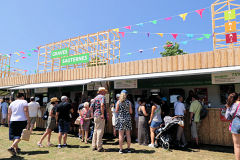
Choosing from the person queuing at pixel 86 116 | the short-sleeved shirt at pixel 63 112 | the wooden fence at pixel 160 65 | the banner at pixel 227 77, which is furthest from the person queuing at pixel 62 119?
the banner at pixel 227 77

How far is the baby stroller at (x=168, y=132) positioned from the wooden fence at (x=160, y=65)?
2.05 meters

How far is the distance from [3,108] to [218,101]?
10.7 metres

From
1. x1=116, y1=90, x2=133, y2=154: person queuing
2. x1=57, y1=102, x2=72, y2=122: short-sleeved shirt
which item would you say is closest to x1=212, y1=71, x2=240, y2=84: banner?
x1=116, y1=90, x2=133, y2=154: person queuing

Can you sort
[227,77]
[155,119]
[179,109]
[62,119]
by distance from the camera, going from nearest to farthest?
1. [62,119]
2. [155,119]
3. [179,109]
4. [227,77]

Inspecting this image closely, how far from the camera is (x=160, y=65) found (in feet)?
21.9

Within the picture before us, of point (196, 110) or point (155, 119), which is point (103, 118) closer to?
point (155, 119)

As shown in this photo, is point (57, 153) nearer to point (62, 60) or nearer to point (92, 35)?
point (62, 60)

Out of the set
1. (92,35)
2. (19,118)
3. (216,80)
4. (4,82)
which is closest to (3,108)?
(4,82)

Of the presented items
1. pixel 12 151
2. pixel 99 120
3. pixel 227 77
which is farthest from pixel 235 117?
pixel 12 151

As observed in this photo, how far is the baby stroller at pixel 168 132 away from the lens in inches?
193

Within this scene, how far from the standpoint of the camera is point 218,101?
21.9 feet

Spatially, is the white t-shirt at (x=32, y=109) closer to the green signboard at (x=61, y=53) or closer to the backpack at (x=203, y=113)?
the green signboard at (x=61, y=53)

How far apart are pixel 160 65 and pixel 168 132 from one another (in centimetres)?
261

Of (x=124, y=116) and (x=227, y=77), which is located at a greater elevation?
(x=227, y=77)
